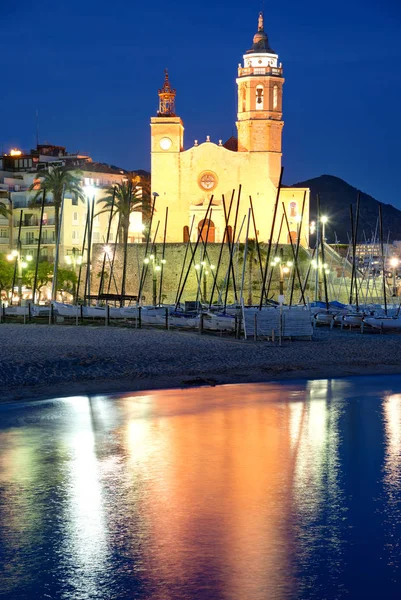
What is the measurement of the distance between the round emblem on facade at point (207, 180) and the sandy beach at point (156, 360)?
154 feet

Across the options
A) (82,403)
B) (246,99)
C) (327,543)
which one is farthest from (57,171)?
(327,543)

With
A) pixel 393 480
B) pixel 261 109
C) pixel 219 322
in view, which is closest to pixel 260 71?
pixel 261 109

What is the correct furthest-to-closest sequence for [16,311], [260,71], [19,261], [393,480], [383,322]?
[260,71]
[19,261]
[16,311]
[383,322]
[393,480]

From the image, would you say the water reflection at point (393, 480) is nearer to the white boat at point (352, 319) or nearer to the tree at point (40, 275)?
the white boat at point (352, 319)

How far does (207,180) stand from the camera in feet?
270

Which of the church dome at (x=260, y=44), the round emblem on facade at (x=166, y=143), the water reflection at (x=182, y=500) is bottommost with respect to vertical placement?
the water reflection at (x=182, y=500)

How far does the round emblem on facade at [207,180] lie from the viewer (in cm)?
8206

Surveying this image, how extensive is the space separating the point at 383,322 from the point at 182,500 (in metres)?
30.0

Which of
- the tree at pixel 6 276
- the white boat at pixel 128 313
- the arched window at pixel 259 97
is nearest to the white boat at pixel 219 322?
the white boat at pixel 128 313

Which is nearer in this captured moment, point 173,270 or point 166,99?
point 173,270

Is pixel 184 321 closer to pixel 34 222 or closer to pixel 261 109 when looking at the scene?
pixel 34 222

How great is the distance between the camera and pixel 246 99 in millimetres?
83375

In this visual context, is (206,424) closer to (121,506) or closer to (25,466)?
(25,466)

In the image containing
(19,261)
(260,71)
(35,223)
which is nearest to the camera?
(19,261)
